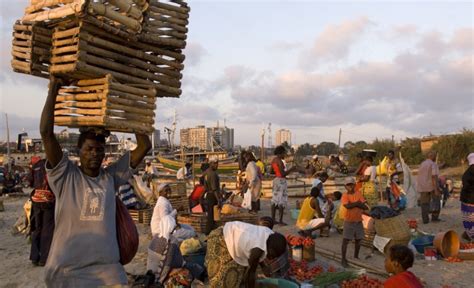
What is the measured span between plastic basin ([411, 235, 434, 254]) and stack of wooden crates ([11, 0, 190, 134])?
6.17 metres

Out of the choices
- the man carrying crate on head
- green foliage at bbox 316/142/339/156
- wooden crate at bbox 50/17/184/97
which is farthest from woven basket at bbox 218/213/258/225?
→ green foliage at bbox 316/142/339/156

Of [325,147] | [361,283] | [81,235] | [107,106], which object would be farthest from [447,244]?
[325,147]

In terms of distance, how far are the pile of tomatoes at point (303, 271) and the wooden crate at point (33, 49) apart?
435 centimetres

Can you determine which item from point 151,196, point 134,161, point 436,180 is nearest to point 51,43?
point 134,161

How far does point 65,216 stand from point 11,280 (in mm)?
4921

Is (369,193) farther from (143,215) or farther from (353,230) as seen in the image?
(143,215)

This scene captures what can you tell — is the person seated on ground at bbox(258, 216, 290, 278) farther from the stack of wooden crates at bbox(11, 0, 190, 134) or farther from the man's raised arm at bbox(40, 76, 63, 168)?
the man's raised arm at bbox(40, 76, 63, 168)

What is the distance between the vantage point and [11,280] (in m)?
6.57

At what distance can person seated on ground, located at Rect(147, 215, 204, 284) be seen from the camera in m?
5.72

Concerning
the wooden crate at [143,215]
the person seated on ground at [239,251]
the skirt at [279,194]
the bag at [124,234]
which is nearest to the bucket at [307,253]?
the person seated on ground at [239,251]

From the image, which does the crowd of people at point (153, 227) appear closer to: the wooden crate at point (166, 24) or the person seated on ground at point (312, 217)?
the person seated on ground at point (312, 217)

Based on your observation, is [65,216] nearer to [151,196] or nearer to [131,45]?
[131,45]

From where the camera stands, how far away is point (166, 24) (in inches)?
142

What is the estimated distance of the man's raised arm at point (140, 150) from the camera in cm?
314
